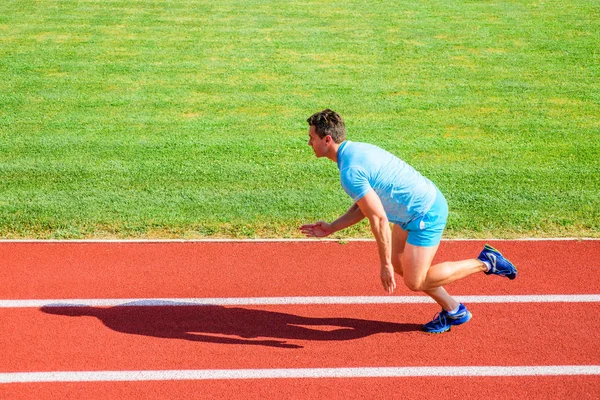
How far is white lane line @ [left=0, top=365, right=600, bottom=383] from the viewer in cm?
601

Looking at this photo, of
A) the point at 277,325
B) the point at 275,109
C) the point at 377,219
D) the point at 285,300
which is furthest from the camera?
the point at 275,109

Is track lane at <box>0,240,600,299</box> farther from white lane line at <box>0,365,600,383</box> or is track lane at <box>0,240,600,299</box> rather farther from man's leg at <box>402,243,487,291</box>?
white lane line at <box>0,365,600,383</box>

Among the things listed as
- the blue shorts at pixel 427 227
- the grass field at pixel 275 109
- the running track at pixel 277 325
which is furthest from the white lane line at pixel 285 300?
the grass field at pixel 275 109

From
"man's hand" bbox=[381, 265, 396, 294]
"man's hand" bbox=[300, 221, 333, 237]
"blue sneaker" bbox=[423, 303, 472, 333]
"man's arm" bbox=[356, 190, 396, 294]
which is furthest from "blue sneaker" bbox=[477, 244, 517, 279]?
"man's hand" bbox=[300, 221, 333, 237]

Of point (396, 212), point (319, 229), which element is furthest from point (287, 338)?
point (396, 212)

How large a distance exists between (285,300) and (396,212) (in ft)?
5.60

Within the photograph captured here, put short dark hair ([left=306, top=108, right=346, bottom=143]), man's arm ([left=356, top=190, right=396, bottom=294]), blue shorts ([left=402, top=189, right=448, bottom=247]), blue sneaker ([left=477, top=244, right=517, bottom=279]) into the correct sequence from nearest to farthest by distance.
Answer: man's arm ([left=356, top=190, right=396, bottom=294]) → short dark hair ([left=306, top=108, right=346, bottom=143]) → blue shorts ([left=402, top=189, right=448, bottom=247]) → blue sneaker ([left=477, top=244, right=517, bottom=279])

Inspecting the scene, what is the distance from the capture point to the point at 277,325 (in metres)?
6.80

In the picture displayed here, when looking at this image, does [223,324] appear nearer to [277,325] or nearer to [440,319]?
[277,325]

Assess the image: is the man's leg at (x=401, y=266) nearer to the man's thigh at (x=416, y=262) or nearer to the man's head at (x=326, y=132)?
the man's thigh at (x=416, y=262)

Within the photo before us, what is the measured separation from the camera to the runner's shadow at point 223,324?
6.61m

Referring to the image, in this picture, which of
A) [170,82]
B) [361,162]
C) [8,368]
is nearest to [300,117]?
[170,82]

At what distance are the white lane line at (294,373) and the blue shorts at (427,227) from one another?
111 cm

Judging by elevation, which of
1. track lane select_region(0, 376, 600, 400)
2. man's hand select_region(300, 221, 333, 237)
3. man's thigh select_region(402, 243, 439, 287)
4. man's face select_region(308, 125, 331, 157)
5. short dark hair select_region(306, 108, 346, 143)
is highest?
short dark hair select_region(306, 108, 346, 143)
